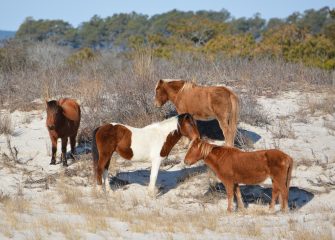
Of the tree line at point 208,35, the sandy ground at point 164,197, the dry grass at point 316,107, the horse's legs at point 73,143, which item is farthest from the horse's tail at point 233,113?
the tree line at point 208,35

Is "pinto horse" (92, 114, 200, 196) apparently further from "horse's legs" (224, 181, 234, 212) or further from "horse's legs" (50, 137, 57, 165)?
"horse's legs" (50, 137, 57, 165)

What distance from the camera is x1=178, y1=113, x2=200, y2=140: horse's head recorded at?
9.44 meters

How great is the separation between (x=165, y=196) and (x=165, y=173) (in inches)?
46.5

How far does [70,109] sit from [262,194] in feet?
14.4

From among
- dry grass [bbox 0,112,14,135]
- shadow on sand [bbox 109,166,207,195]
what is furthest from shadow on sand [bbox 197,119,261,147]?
dry grass [bbox 0,112,14,135]

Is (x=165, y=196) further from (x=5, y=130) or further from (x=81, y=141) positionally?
(x=5, y=130)

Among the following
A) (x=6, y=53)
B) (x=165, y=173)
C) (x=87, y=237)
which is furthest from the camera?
(x=6, y=53)

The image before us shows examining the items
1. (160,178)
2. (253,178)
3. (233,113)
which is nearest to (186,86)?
A: (233,113)

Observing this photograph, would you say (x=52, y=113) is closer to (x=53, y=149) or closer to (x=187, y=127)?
(x=53, y=149)

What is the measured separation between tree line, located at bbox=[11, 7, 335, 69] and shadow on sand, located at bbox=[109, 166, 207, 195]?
9.58m

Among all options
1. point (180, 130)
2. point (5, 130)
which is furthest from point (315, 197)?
point (5, 130)

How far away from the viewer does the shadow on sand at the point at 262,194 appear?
941cm

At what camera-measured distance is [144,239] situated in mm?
7051

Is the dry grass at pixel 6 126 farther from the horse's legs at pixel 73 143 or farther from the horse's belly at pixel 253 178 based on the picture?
the horse's belly at pixel 253 178
